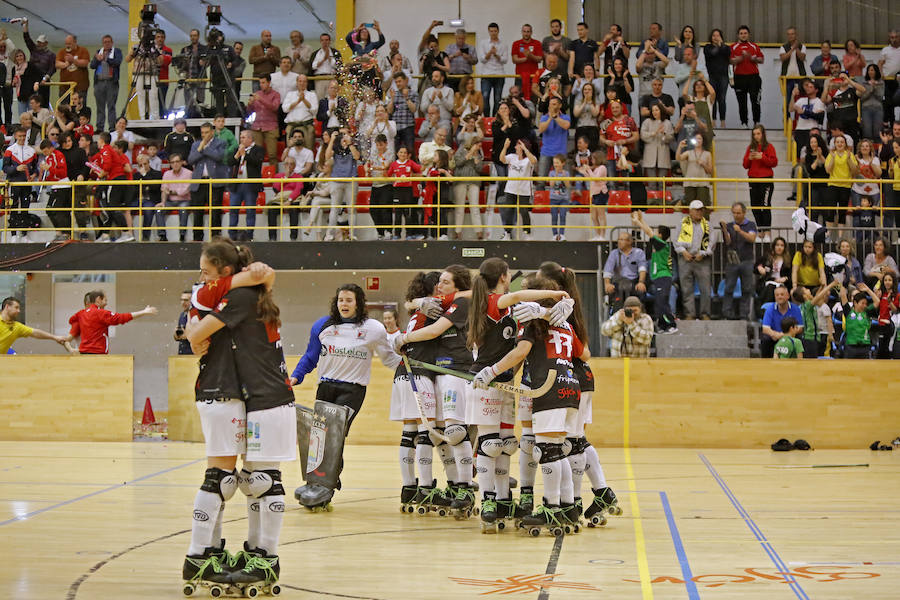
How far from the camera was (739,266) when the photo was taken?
60.1ft

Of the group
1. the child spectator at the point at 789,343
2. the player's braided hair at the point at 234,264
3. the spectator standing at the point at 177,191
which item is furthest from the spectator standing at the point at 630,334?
the player's braided hair at the point at 234,264

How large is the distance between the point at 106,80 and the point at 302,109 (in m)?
5.47

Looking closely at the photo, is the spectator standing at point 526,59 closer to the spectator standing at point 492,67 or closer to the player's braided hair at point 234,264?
the spectator standing at point 492,67

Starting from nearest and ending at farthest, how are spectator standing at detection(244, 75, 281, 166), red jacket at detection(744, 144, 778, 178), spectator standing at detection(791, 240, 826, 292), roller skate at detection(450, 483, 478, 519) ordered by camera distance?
roller skate at detection(450, 483, 478, 519) → spectator standing at detection(791, 240, 826, 292) → red jacket at detection(744, 144, 778, 178) → spectator standing at detection(244, 75, 281, 166)

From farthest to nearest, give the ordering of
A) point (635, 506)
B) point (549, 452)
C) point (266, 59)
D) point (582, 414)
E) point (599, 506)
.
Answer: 1. point (266, 59)
2. point (635, 506)
3. point (582, 414)
4. point (599, 506)
5. point (549, 452)

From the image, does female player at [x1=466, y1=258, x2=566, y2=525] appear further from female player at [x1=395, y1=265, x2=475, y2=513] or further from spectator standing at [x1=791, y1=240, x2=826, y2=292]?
spectator standing at [x1=791, y1=240, x2=826, y2=292]

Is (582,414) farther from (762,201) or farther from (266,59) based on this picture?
(266,59)

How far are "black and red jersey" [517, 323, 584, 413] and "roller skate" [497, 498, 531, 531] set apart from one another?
3.14 ft

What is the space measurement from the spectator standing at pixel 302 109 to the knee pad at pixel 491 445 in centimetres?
1398

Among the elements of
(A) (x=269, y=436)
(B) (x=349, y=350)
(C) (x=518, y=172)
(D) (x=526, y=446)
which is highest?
(C) (x=518, y=172)

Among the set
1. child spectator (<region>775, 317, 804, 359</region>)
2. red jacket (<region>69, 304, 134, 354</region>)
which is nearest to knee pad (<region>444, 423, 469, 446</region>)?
child spectator (<region>775, 317, 804, 359</region>)

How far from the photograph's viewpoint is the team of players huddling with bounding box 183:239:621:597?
21.6ft

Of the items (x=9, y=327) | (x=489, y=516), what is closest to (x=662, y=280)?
(x=489, y=516)

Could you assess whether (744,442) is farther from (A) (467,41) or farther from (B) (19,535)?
(A) (467,41)
